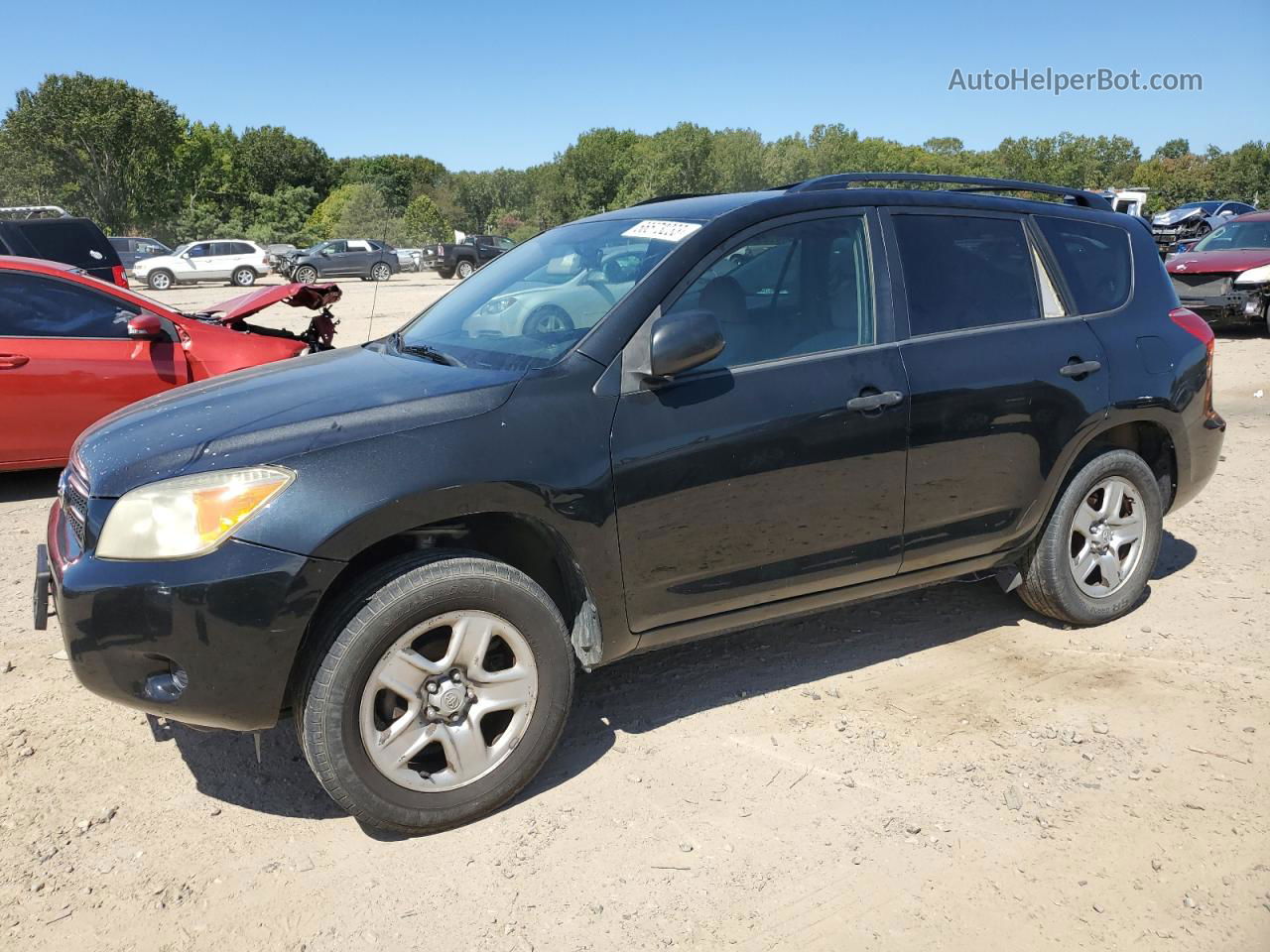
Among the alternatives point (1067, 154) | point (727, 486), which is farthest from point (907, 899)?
point (1067, 154)

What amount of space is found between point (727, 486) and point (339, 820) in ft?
5.30

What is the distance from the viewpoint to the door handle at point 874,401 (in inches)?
140

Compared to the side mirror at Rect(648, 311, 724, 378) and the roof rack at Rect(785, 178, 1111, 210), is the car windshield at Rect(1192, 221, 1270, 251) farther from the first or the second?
the side mirror at Rect(648, 311, 724, 378)

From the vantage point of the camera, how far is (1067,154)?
288ft

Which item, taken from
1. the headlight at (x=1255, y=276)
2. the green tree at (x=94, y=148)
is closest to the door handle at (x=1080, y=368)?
the headlight at (x=1255, y=276)

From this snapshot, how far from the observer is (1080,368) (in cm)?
411

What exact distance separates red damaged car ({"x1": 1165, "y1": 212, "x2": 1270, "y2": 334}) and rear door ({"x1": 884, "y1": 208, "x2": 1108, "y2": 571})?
446 inches

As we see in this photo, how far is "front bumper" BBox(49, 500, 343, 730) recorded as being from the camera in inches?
105

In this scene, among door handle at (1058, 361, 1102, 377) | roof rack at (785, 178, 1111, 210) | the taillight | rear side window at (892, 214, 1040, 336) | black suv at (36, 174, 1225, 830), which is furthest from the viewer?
the taillight

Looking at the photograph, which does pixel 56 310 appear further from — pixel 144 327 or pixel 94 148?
pixel 94 148

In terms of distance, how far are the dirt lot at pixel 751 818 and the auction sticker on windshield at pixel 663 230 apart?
1730 millimetres

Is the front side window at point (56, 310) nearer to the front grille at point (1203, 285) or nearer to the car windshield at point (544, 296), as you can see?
the car windshield at point (544, 296)

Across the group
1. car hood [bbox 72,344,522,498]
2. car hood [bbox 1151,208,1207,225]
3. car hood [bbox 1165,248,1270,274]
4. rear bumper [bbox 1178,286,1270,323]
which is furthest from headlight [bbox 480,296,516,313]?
car hood [bbox 1151,208,1207,225]

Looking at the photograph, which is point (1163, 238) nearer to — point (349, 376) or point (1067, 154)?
point (349, 376)
